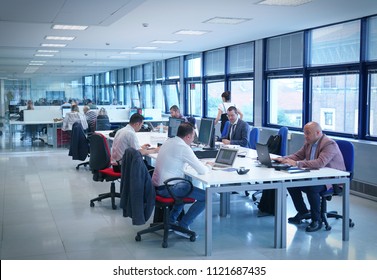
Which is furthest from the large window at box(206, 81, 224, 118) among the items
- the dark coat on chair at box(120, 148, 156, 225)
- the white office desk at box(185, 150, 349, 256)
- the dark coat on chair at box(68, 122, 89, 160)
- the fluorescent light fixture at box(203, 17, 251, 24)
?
the dark coat on chair at box(120, 148, 156, 225)

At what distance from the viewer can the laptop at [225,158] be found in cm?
511

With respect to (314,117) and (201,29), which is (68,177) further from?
(314,117)

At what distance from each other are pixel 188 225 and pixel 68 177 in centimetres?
416

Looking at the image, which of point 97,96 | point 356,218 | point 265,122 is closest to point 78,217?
point 356,218

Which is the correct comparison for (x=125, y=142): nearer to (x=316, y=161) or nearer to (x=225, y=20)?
(x=316, y=161)

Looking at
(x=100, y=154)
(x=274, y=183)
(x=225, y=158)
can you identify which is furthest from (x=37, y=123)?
(x=274, y=183)

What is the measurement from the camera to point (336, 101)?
8031 millimetres

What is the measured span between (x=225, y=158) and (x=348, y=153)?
140cm

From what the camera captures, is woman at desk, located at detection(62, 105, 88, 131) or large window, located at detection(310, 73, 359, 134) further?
woman at desk, located at detection(62, 105, 88, 131)

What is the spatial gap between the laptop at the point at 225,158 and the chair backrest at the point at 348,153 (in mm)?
1259

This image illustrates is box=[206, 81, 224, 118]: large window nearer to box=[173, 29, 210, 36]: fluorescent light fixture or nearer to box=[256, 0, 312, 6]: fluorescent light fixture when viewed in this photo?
box=[173, 29, 210, 36]: fluorescent light fixture

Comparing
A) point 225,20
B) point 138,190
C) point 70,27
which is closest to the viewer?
point 138,190

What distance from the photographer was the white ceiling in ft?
20.5

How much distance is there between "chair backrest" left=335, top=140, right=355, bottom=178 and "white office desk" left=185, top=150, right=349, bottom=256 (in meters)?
0.48
